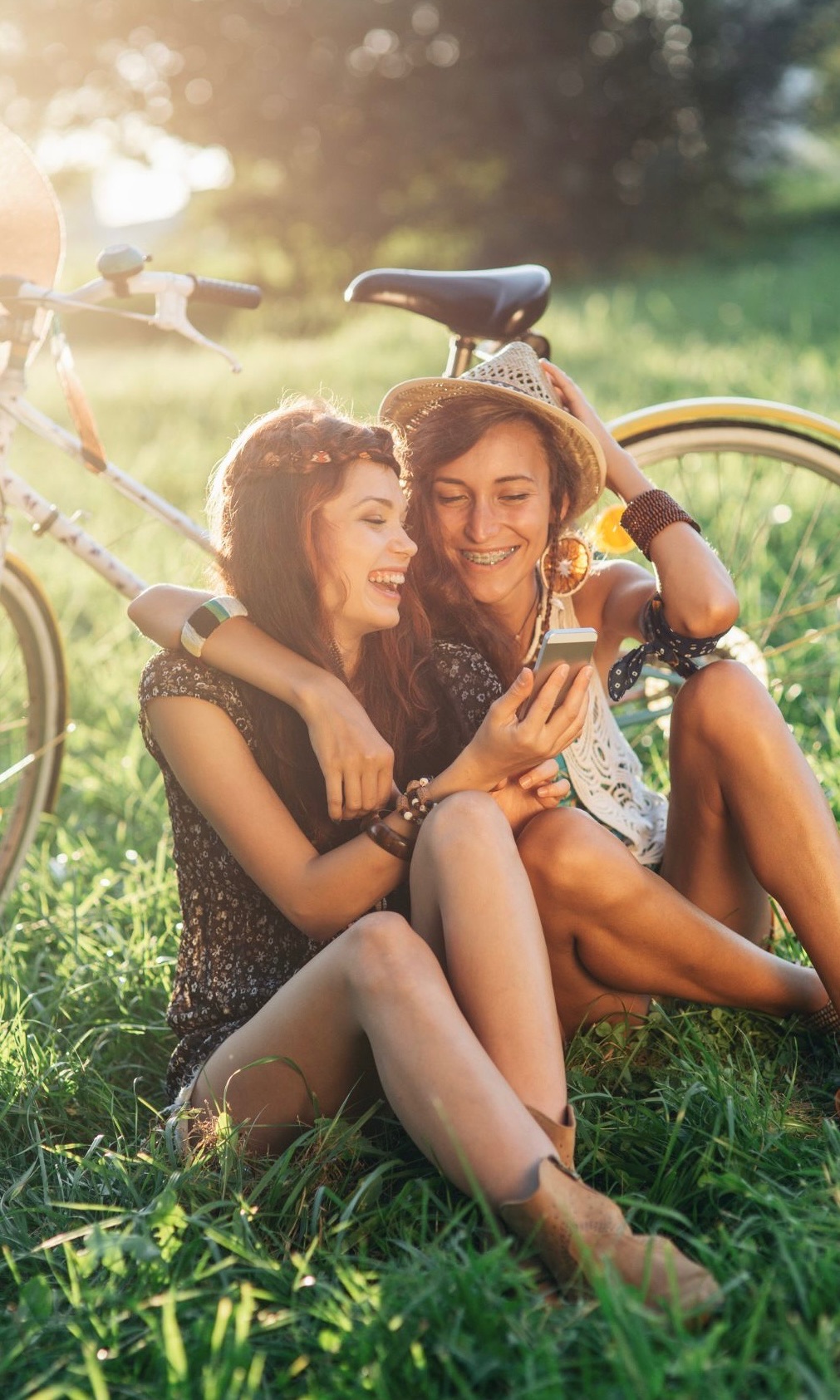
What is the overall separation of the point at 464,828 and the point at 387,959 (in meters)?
0.23

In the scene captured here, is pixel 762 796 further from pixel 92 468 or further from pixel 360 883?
pixel 92 468

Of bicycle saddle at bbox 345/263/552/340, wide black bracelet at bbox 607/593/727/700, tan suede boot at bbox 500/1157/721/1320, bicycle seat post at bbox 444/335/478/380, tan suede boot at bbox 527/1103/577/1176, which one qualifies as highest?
bicycle saddle at bbox 345/263/552/340

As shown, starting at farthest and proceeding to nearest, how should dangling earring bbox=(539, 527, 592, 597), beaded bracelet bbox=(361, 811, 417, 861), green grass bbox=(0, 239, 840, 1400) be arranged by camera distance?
dangling earring bbox=(539, 527, 592, 597), beaded bracelet bbox=(361, 811, 417, 861), green grass bbox=(0, 239, 840, 1400)

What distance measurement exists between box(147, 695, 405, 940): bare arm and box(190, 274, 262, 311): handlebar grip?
112cm

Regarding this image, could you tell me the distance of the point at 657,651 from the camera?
2600 millimetres

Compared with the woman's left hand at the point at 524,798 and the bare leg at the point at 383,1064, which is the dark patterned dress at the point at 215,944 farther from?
the woman's left hand at the point at 524,798

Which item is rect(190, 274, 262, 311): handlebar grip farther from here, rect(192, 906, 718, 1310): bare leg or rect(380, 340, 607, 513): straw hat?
rect(192, 906, 718, 1310): bare leg

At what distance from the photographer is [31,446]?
9.01 meters

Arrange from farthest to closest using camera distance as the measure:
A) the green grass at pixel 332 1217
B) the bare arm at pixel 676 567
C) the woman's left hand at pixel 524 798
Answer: the bare arm at pixel 676 567
the woman's left hand at pixel 524 798
the green grass at pixel 332 1217

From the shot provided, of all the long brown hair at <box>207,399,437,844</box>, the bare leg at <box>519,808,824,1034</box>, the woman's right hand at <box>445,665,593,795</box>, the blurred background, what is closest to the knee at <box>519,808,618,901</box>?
the bare leg at <box>519,808,824,1034</box>

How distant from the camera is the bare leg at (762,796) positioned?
2289 mm

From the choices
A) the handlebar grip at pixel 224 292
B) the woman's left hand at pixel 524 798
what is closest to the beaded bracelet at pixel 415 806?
the woman's left hand at pixel 524 798

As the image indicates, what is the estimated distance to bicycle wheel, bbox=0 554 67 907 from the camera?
3.16 m

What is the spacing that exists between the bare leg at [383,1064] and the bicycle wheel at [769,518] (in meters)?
1.34
